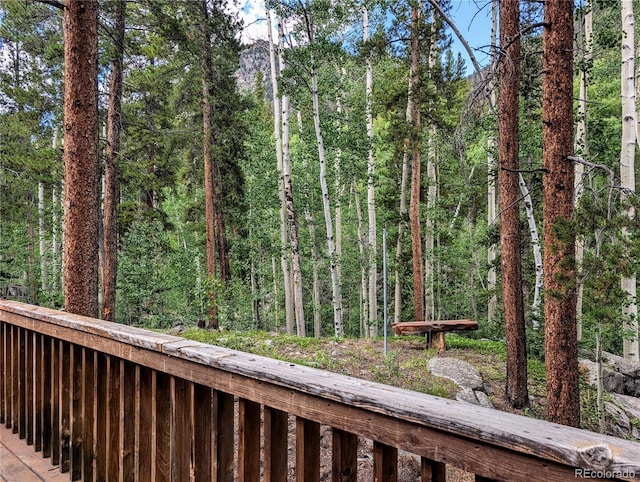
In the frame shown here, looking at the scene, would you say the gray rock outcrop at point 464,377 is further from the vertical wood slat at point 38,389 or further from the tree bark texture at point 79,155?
the vertical wood slat at point 38,389

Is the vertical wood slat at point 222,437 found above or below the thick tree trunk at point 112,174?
below

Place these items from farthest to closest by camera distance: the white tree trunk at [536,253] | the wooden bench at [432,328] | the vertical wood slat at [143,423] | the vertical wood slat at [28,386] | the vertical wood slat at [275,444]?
the white tree trunk at [536,253] < the wooden bench at [432,328] < the vertical wood slat at [28,386] < the vertical wood slat at [143,423] < the vertical wood slat at [275,444]

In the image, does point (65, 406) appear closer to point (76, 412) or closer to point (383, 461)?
point (76, 412)

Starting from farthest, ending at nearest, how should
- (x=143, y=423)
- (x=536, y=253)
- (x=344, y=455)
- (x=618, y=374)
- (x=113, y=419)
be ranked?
(x=536, y=253) → (x=618, y=374) → (x=113, y=419) → (x=143, y=423) → (x=344, y=455)

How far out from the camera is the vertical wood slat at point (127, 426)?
6.14 ft

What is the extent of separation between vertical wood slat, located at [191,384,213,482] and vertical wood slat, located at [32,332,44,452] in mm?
1466

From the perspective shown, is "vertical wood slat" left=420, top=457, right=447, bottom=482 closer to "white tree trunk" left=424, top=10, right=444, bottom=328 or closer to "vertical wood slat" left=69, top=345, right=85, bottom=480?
"vertical wood slat" left=69, top=345, right=85, bottom=480

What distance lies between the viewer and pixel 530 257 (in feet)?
45.1

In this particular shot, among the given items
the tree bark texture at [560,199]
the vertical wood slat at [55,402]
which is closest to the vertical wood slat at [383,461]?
the vertical wood slat at [55,402]

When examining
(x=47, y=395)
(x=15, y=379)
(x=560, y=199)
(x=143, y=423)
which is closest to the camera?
(x=143, y=423)

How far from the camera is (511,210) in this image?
638 cm

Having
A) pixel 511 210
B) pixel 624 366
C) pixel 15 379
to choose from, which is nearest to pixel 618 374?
pixel 624 366

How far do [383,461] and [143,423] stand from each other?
3.86ft

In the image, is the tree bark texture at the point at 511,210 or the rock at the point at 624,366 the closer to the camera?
the tree bark texture at the point at 511,210
